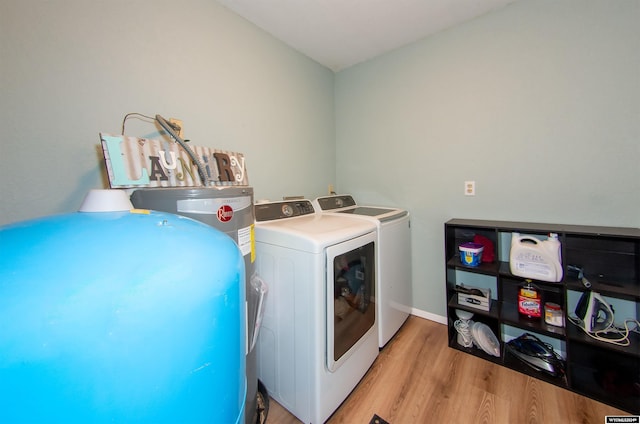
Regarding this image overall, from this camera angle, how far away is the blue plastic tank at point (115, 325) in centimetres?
32

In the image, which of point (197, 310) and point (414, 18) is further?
point (414, 18)

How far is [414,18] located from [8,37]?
90.9 inches

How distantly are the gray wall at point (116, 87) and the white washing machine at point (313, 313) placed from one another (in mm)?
790

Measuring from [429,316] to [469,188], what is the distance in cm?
120

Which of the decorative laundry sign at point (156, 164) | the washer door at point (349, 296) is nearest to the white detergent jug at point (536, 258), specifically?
the washer door at point (349, 296)

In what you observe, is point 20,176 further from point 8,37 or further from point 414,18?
point 414,18

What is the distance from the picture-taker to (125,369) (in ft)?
1.21

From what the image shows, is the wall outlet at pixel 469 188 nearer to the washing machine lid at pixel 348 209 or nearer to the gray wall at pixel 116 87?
the washing machine lid at pixel 348 209

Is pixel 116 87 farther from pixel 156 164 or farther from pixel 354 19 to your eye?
pixel 354 19

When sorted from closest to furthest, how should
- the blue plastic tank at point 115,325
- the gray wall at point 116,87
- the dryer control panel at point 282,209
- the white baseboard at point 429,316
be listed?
the blue plastic tank at point 115,325, the gray wall at point 116,87, the dryer control panel at point 282,209, the white baseboard at point 429,316

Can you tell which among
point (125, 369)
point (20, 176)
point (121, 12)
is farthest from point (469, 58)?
point (20, 176)

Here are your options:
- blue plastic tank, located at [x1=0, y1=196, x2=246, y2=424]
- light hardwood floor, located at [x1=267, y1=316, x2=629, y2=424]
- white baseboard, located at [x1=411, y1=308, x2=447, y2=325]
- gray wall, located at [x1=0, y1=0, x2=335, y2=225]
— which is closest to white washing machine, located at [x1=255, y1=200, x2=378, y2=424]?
light hardwood floor, located at [x1=267, y1=316, x2=629, y2=424]

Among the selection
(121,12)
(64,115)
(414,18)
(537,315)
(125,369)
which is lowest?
(537,315)

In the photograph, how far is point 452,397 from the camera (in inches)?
54.6
